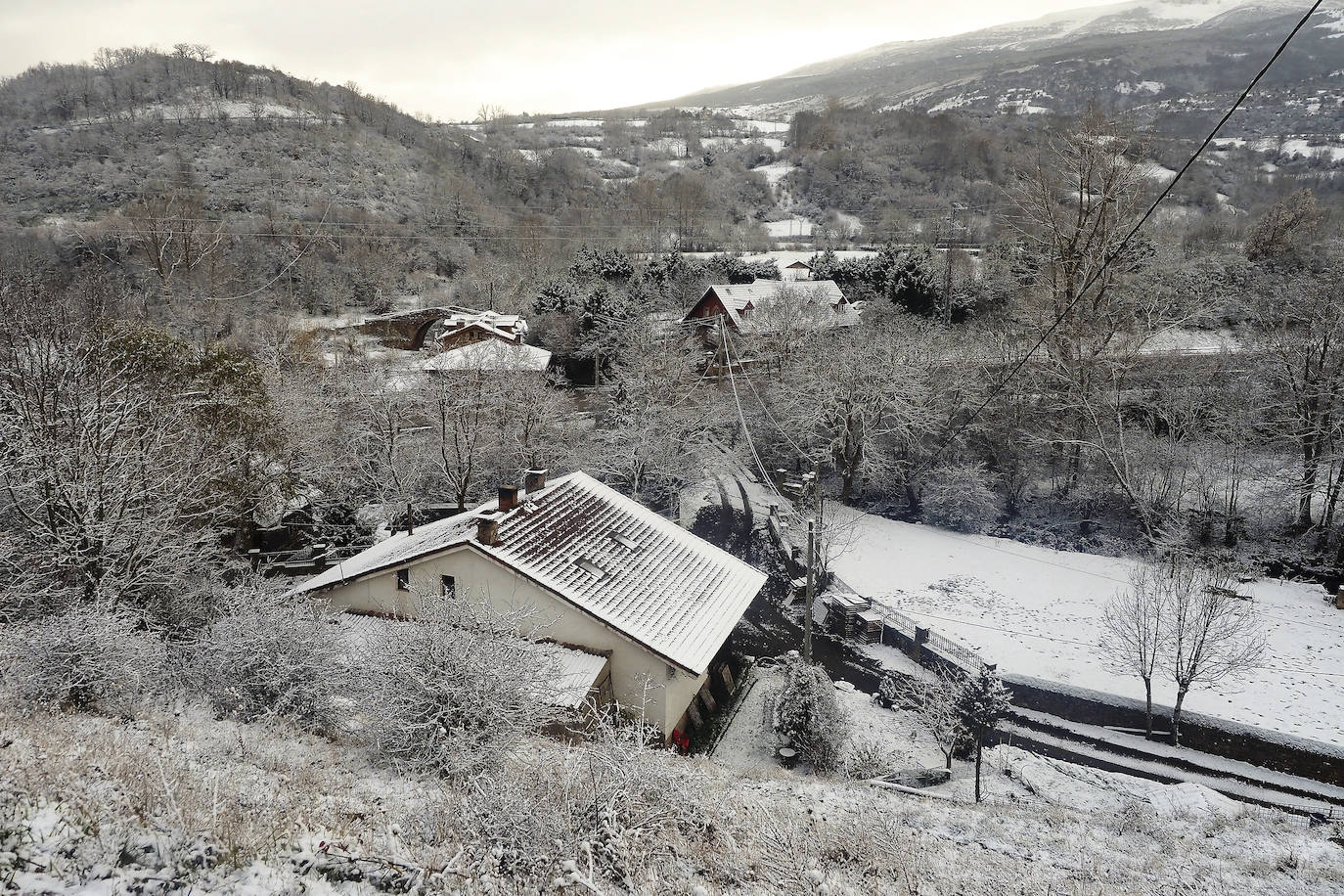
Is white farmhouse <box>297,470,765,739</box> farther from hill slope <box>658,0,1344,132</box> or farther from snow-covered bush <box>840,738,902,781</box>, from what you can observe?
hill slope <box>658,0,1344,132</box>

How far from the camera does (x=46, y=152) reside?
2459 inches

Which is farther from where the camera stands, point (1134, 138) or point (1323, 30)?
point (1323, 30)

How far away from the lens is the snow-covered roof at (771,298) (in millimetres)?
32438

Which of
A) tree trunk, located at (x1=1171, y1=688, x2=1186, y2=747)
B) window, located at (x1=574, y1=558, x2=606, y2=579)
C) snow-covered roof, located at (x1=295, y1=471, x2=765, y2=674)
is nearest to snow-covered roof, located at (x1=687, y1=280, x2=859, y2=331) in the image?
snow-covered roof, located at (x1=295, y1=471, x2=765, y2=674)

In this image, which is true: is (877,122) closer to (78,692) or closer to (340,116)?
(340,116)

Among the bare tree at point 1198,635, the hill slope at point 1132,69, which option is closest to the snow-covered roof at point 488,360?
the bare tree at point 1198,635

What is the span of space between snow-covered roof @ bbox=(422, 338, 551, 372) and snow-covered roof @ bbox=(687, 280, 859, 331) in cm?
1182

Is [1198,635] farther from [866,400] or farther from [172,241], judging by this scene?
[172,241]

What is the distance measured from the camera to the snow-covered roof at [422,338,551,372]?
80.9 feet

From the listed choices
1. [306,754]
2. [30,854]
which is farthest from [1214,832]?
[30,854]

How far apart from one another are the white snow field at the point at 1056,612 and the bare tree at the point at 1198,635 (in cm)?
102

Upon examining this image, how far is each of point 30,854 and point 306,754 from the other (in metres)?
3.36

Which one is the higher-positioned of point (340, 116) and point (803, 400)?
point (340, 116)

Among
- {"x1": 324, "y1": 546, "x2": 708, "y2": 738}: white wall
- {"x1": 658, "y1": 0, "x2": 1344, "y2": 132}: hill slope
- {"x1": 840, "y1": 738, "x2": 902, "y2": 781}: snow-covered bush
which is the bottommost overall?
{"x1": 840, "y1": 738, "x2": 902, "y2": 781}: snow-covered bush
